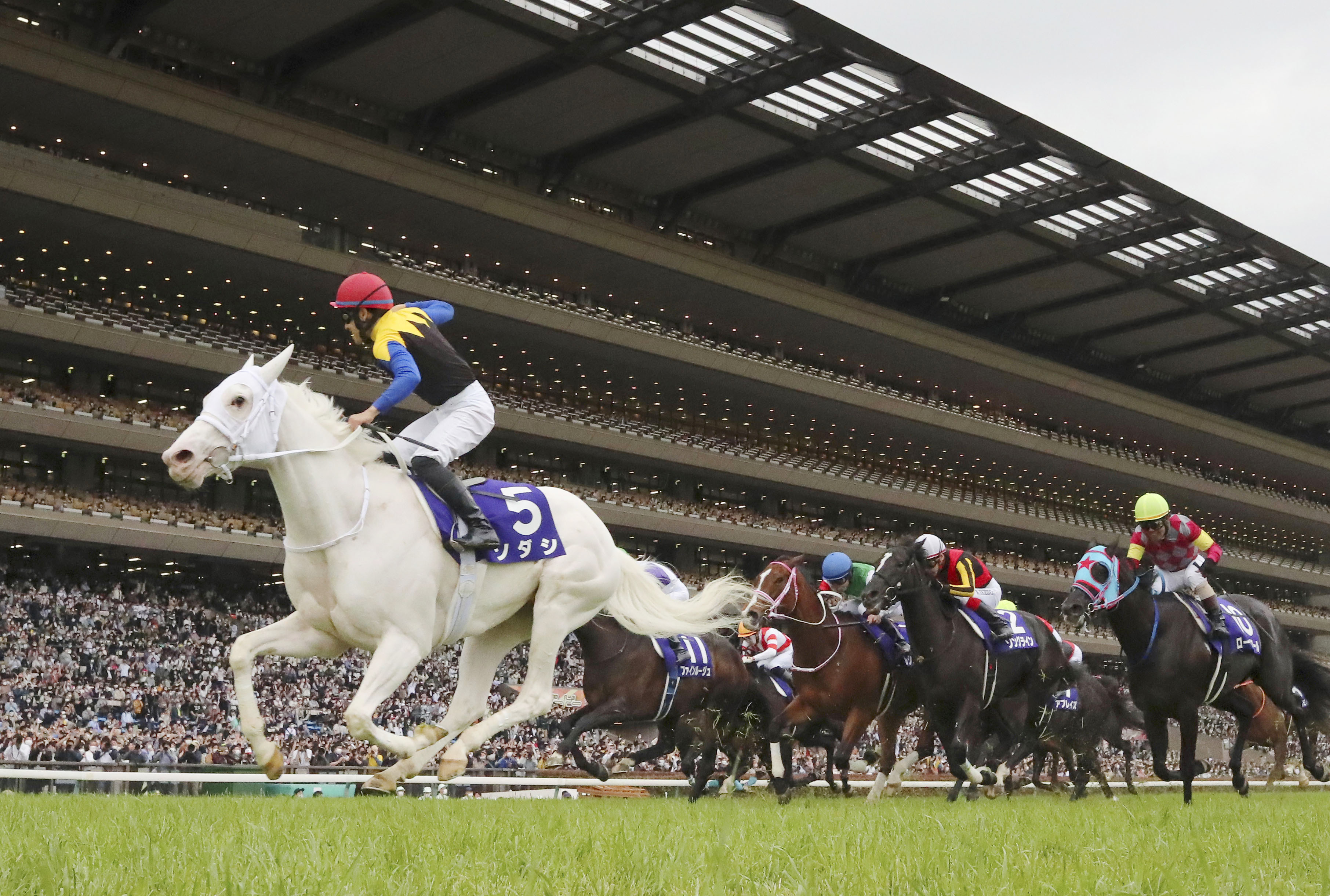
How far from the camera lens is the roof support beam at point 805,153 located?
127ft

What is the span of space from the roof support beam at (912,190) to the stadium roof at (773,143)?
0.08m

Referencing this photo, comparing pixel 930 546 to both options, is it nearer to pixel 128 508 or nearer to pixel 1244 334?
pixel 128 508

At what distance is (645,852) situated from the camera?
13.9 ft

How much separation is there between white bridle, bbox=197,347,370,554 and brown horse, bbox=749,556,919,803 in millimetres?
6479

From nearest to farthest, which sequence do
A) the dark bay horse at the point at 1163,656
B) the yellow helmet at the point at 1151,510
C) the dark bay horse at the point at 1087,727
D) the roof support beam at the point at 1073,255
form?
the dark bay horse at the point at 1163,656 < the yellow helmet at the point at 1151,510 < the dark bay horse at the point at 1087,727 < the roof support beam at the point at 1073,255

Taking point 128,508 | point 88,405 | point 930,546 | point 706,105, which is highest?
point 706,105

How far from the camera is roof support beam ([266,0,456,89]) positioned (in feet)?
109

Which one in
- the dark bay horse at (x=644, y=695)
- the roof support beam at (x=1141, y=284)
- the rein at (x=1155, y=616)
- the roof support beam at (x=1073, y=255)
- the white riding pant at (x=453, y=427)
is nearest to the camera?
the white riding pant at (x=453, y=427)

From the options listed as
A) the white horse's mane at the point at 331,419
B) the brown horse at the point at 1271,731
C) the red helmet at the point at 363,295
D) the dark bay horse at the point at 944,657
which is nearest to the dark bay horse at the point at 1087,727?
the brown horse at the point at 1271,731

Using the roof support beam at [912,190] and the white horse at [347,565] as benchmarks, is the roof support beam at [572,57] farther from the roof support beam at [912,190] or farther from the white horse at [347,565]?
the white horse at [347,565]

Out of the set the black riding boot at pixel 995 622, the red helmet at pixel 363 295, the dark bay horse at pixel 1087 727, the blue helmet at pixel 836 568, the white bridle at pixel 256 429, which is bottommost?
the dark bay horse at pixel 1087 727

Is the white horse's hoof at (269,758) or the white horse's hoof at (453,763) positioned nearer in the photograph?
the white horse's hoof at (269,758)

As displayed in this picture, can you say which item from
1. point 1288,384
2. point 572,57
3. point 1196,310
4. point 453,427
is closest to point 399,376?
point 453,427

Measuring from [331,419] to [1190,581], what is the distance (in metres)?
7.88
